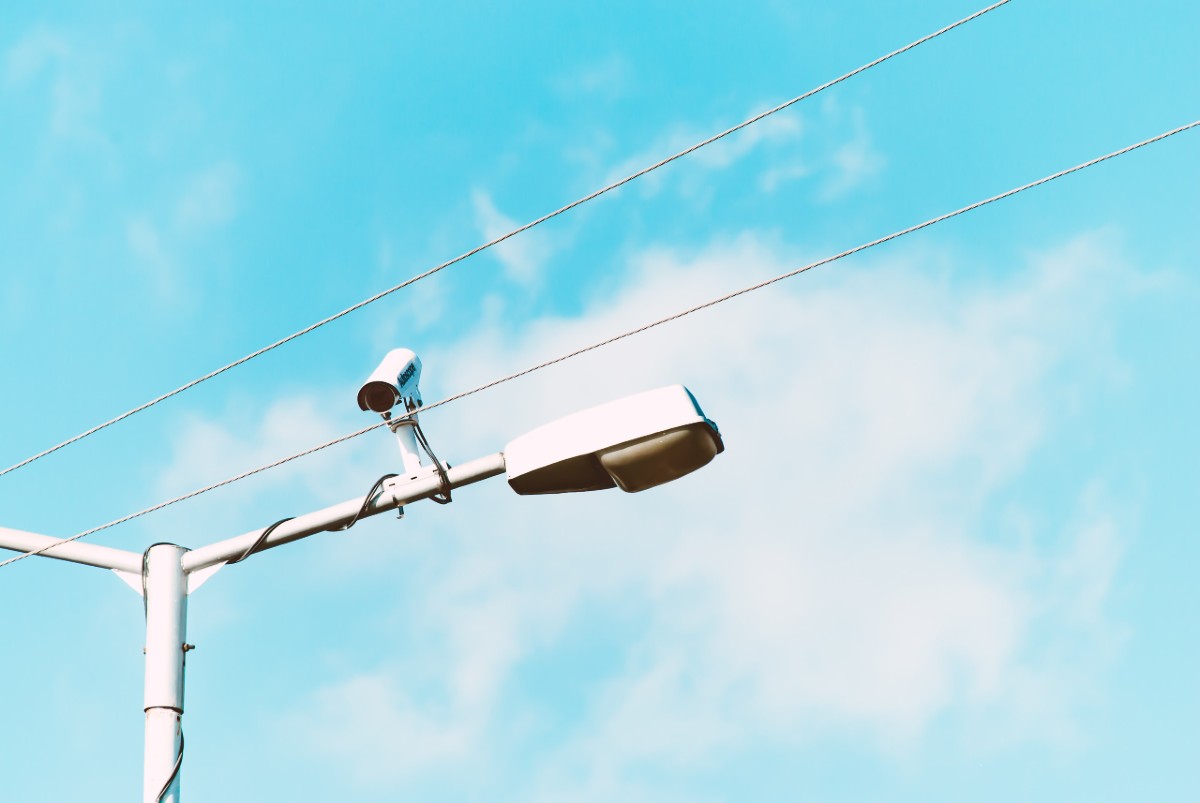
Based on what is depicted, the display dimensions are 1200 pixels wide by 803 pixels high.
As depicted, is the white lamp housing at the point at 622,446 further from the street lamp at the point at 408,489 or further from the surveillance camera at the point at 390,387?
the surveillance camera at the point at 390,387

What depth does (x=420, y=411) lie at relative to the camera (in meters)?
5.29

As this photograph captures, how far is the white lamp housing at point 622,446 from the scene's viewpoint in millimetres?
4578

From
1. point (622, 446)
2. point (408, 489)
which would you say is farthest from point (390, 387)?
point (622, 446)

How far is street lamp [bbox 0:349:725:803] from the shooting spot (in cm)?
457

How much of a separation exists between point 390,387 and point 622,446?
46.7 inches

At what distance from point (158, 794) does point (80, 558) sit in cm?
101

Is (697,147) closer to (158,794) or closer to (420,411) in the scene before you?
(420,411)

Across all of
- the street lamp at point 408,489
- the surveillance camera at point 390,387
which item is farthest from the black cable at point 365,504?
the surveillance camera at point 390,387

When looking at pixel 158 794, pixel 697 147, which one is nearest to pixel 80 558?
pixel 158 794

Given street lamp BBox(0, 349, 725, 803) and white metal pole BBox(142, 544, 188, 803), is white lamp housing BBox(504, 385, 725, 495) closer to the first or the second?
street lamp BBox(0, 349, 725, 803)

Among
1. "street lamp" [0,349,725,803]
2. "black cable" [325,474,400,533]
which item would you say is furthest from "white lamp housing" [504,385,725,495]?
"black cable" [325,474,400,533]

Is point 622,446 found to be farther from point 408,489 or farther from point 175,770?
point 175,770

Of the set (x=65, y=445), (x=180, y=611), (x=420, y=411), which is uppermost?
(x=65, y=445)

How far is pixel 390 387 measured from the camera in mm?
5312
